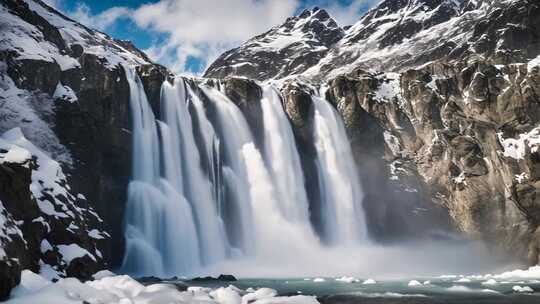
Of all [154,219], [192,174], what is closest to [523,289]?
[154,219]

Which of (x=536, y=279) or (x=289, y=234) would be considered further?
(x=289, y=234)

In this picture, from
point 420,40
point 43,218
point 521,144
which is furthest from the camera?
point 420,40

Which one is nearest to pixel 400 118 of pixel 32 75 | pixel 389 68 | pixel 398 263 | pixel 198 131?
pixel 398 263

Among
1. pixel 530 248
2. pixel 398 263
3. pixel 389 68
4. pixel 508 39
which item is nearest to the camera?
pixel 530 248

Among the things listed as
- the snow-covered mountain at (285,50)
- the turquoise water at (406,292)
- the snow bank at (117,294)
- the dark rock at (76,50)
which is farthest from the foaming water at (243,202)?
the snow-covered mountain at (285,50)

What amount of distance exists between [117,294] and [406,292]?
20.0 metres

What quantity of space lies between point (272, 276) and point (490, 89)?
34.1m

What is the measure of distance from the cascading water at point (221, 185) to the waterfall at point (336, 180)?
13cm

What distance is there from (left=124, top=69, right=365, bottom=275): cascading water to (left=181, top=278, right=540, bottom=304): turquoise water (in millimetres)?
11320

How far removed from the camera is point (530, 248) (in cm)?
5134

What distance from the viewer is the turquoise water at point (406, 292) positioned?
98.9 feet

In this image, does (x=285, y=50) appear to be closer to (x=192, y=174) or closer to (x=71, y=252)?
(x=192, y=174)

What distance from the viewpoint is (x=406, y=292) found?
34656 millimetres

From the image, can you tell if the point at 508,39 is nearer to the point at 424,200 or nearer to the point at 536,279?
the point at 424,200
